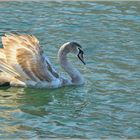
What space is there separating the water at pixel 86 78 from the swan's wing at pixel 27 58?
316 mm

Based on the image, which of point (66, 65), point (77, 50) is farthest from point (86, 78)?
point (77, 50)

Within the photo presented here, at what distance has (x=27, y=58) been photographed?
14469mm

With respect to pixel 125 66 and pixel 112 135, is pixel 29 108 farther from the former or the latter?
pixel 125 66

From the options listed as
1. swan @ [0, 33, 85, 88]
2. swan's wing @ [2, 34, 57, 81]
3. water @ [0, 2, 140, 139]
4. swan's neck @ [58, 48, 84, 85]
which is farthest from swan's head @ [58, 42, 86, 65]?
swan's wing @ [2, 34, 57, 81]

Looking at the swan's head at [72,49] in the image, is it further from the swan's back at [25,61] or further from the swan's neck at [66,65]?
the swan's back at [25,61]

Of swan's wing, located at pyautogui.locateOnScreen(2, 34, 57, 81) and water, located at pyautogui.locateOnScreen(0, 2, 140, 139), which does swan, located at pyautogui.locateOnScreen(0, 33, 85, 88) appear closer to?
swan's wing, located at pyautogui.locateOnScreen(2, 34, 57, 81)

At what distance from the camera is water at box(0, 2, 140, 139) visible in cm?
1200

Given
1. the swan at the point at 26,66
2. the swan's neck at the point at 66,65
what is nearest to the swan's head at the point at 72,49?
the swan's neck at the point at 66,65

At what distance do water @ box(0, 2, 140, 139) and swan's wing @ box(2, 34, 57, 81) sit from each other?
316 millimetres

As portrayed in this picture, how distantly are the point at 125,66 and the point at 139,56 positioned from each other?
0.84 meters

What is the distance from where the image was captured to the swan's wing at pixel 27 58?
14453mm

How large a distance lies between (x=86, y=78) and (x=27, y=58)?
1.27m

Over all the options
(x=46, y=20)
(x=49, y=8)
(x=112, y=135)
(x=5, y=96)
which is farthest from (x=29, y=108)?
(x=49, y=8)

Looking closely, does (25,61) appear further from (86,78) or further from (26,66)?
(86,78)
